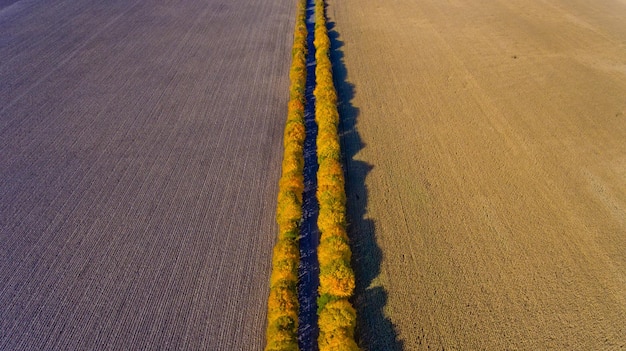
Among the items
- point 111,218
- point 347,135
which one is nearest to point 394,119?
point 347,135

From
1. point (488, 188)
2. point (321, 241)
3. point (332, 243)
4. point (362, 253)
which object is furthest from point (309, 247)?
point (488, 188)

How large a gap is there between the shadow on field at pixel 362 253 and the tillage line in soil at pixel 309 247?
1.76 m

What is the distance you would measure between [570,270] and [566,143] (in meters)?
9.95

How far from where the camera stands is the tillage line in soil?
14.0 metres

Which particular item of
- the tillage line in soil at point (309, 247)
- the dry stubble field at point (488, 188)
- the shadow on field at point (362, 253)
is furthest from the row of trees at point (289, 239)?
the dry stubble field at point (488, 188)

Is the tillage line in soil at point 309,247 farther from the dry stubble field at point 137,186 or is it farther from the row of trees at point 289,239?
the dry stubble field at point 137,186

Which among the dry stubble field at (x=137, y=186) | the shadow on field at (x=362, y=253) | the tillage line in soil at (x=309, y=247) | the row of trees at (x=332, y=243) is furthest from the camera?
the dry stubble field at (x=137, y=186)

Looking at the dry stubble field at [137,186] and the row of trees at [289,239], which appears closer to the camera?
the row of trees at [289,239]

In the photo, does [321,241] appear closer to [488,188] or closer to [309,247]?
[309,247]

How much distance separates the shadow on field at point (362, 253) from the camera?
13656 millimetres

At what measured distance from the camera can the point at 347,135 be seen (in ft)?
75.0

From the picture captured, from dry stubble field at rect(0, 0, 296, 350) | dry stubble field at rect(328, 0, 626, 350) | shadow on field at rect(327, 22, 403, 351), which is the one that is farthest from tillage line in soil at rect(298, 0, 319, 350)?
dry stubble field at rect(328, 0, 626, 350)

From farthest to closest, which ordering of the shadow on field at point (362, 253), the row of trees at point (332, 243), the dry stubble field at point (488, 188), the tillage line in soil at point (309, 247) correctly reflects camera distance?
the dry stubble field at point (488, 188) → the tillage line in soil at point (309, 247) → the shadow on field at point (362, 253) → the row of trees at point (332, 243)

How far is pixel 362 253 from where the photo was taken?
16266mm
